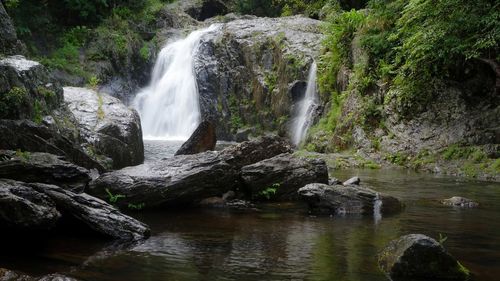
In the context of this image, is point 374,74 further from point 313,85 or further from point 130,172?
point 130,172

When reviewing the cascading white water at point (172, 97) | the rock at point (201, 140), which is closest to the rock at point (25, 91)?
the rock at point (201, 140)

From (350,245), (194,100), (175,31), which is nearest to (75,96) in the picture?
(350,245)

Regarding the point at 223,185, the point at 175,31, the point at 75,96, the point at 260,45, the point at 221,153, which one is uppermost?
the point at 175,31

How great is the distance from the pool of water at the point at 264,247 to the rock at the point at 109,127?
4.98m

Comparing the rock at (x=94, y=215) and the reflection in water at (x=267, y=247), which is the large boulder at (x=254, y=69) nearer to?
Result: the reflection in water at (x=267, y=247)

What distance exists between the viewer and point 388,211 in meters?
9.66

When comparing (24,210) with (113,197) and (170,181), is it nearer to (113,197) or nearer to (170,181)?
(113,197)

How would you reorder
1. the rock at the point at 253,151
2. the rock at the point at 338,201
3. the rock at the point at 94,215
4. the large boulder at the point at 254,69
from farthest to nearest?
the large boulder at the point at 254,69
the rock at the point at 253,151
the rock at the point at 338,201
the rock at the point at 94,215

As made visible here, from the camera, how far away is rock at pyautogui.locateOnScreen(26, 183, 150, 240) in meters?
7.09

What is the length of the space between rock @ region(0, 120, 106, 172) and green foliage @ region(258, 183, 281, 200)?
3.67m

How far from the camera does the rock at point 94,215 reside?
709 cm

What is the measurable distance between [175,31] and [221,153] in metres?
27.3

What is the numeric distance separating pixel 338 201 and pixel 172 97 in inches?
860

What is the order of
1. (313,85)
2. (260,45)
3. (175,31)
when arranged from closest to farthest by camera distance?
(313,85)
(260,45)
(175,31)
